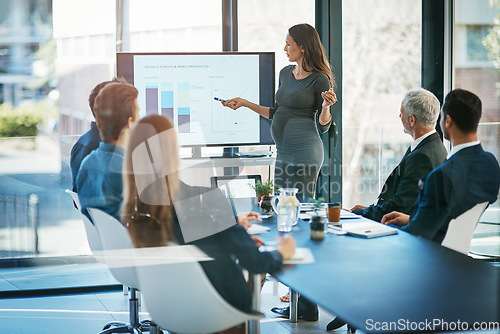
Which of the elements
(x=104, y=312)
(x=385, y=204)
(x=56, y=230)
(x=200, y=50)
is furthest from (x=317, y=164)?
(x=56, y=230)

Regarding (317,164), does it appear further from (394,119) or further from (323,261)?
(323,261)

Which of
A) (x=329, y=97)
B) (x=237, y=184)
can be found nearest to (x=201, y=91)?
(x=237, y=184)

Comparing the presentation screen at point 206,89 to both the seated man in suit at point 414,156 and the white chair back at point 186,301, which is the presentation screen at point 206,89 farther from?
the white chair back at point 186,301

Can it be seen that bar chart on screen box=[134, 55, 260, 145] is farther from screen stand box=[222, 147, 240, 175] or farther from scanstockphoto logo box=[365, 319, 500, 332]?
scanstockphoto logo box=[365, 319, 500, 332]

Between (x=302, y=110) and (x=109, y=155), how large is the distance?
1598mm

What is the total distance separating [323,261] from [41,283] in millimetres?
2909

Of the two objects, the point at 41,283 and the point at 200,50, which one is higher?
the point at 200,50

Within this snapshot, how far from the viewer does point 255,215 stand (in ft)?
8.99

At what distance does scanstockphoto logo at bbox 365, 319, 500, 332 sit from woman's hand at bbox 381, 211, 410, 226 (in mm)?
1371

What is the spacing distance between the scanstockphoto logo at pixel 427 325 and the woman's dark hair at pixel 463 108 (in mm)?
1365

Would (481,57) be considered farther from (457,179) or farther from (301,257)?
(301,257)

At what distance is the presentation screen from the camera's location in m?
4.34

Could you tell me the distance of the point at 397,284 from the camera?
1.83 m

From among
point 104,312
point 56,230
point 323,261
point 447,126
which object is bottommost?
point 104,312
